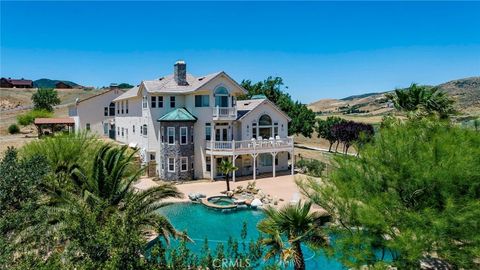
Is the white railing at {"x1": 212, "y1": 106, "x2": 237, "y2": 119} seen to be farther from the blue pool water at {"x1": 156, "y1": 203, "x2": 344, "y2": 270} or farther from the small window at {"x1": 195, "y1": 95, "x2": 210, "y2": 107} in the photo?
the blue pool water at {"x1": 156, "y1": 203, "x2": 344, "y2": 270}

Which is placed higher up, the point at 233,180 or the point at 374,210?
the point at 374,210

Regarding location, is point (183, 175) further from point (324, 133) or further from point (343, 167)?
point (324, 133)

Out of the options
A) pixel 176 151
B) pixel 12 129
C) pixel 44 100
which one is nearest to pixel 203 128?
pixel 176 151

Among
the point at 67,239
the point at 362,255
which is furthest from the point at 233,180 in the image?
the point at 67,239

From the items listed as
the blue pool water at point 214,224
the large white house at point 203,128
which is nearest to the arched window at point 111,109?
the large white house at point 203,128

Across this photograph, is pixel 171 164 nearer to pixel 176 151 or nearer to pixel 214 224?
pixel 176 151

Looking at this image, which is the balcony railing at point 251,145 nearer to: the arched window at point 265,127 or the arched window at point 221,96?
the arched window at point 265,127
